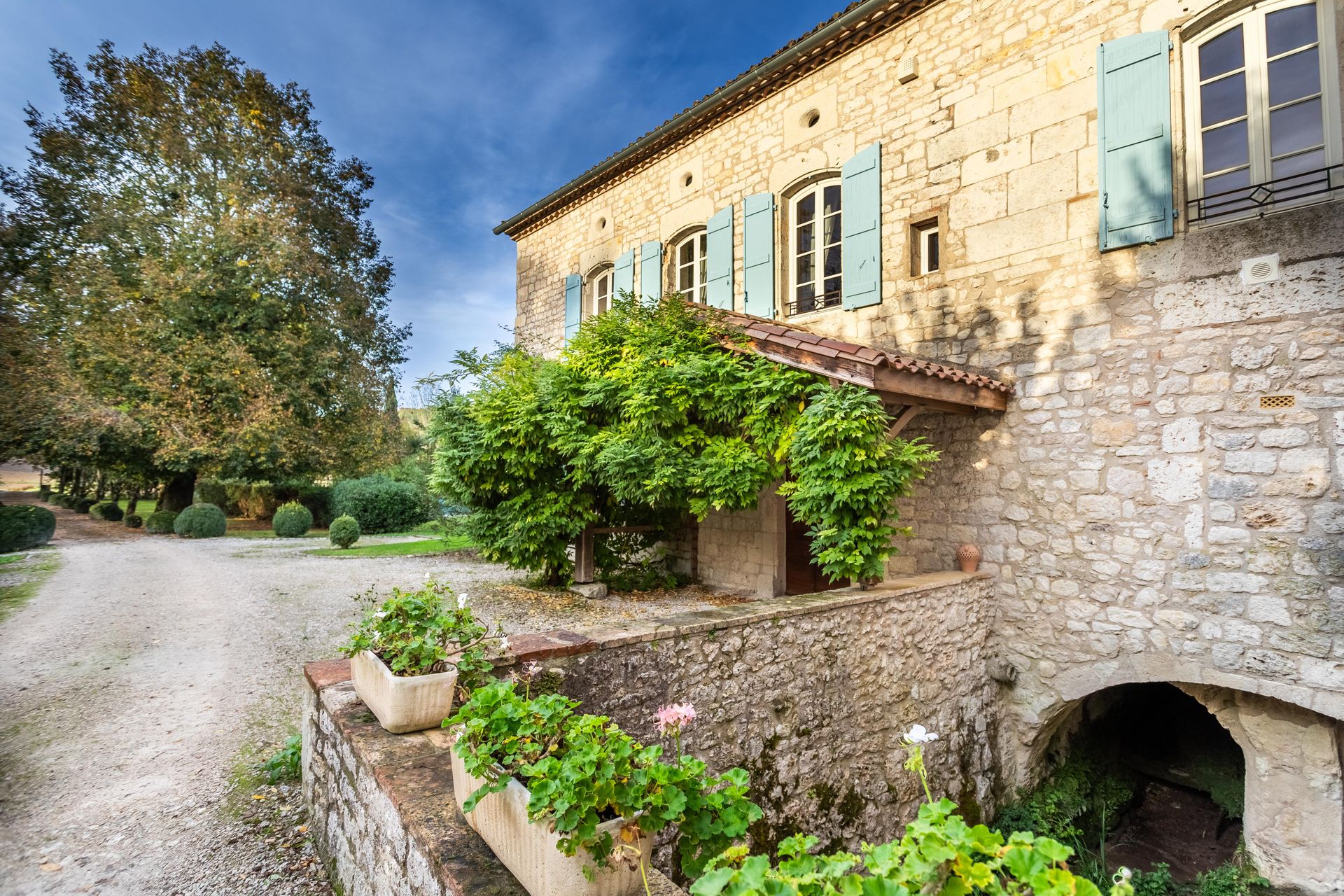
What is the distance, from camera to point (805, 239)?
7.62 metres

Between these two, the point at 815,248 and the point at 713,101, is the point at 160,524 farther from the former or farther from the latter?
the point at 815,248

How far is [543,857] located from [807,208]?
24.4 feet

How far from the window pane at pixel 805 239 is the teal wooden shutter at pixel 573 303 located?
422cm

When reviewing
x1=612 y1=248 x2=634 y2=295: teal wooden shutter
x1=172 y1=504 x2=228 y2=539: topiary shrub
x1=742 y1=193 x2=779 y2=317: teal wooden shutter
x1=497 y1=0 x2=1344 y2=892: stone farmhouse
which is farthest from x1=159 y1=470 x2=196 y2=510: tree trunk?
x1=497 y1=0 x2=1344 y2=892: stone farmhouse

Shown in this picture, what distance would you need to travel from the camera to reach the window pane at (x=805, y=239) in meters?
7.58

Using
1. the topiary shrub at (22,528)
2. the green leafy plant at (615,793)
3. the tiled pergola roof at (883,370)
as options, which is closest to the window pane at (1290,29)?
the tiled pergola roof at (883,370)

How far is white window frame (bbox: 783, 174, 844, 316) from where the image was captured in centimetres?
727

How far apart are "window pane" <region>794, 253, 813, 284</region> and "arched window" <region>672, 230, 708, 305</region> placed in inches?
64.9

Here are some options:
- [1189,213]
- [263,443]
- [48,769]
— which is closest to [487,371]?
[48,769]

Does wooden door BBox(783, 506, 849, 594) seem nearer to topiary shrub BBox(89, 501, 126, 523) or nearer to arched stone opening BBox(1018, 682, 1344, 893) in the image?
arched stone opening BBox(1018, 682, 1344, 893)

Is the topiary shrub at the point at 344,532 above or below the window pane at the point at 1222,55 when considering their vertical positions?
below

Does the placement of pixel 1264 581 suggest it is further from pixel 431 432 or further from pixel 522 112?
pixel 522 112

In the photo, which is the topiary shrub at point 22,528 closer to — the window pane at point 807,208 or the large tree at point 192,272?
the large tree at point 192,272

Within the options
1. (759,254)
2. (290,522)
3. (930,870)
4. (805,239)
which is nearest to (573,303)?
(759,254)
